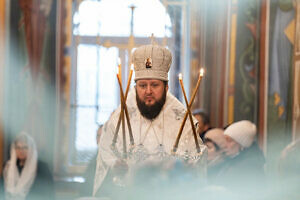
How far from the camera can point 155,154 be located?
12.3ft

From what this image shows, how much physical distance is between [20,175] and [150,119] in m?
2.87

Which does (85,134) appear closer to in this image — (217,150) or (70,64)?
(70,64)

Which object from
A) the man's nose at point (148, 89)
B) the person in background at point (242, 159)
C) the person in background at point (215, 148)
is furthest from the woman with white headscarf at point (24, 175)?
the man's nose at point (148, 89)

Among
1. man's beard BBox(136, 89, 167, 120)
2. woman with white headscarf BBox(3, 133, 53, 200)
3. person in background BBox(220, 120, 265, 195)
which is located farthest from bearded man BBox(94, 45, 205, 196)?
woman with white headscarf BBox(3, 133, 53, 200)

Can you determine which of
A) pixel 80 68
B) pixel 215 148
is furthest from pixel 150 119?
pixel 80 68

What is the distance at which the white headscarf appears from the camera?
21.0 ft

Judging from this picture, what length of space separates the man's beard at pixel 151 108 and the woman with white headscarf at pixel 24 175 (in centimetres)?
282

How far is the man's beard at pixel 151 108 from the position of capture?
12.6ft

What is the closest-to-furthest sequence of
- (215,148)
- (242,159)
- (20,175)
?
(242,159), (215,148), (20,175)

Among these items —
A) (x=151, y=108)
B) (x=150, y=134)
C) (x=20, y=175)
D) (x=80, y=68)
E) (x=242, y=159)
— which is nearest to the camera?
(x=151, y=108)

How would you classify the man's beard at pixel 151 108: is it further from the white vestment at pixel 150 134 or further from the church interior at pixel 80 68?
the church interior at pixel 80 68

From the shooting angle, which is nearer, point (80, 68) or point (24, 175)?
point (24, 175)

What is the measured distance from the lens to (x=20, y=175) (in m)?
6.41

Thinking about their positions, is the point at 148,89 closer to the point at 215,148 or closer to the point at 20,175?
the point at 215,148
